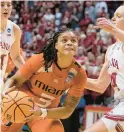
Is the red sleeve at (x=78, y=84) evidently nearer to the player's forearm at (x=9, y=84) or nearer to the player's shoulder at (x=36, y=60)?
the player's shoulder at (x=36, y=60)

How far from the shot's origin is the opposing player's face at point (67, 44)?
4.30m

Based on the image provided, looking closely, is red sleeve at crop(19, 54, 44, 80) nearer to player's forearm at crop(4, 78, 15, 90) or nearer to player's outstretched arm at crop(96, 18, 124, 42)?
player's forearm at crop(4, 78, 15, 90)

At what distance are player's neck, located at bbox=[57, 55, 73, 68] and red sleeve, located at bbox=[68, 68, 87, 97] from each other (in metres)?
0.14

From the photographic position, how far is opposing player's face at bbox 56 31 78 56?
430cm

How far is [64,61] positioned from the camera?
443cm

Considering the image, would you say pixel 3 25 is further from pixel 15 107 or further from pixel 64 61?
pixel 15 107

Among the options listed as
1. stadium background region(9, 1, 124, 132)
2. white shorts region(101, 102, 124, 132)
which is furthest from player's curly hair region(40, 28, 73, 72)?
stadium background region(9, 1, 124, 132)

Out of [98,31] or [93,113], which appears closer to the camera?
[93,113]

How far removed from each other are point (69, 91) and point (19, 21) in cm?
958

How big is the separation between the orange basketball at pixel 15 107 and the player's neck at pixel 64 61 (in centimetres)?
52

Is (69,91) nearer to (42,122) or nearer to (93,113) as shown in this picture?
(42,122)

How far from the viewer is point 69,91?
4.55 meters

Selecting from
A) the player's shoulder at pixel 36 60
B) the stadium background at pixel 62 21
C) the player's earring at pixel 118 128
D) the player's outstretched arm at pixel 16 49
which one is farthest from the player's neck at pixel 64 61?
the stadium background at pixel 62 21

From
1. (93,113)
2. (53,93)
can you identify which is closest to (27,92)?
(53,93)
